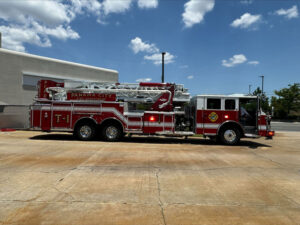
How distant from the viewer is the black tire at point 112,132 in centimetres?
958

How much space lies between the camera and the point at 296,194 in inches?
150

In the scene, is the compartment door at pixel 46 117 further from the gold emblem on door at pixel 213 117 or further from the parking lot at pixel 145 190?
the gold emblem on door at pixel 213 117

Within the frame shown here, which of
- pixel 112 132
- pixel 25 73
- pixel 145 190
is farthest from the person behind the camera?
→ pixel 25 73

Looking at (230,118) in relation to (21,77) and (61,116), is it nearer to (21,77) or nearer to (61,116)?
(61,116)

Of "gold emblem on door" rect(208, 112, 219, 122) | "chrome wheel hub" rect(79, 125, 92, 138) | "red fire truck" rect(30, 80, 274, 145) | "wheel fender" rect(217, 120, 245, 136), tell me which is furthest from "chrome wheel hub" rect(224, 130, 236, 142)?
"chrome wheel hub" rect(79, 125, 92, 138)

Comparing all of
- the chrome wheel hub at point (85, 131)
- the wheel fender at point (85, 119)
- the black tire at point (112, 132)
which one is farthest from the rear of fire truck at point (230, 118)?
the chrome wheel hub at point (85, 131)

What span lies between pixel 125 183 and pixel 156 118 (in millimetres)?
5656

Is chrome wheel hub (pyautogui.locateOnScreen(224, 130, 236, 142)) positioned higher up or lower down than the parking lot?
higher up

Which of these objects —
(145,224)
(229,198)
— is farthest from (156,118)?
(145,224)

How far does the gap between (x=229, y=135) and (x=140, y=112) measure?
4.58 m

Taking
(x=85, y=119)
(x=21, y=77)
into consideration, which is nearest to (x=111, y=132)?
(x=85, y=119)

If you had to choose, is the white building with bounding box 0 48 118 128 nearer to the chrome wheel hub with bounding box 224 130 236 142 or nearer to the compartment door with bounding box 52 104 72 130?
the compartment door with bounding box 52 104 72 130

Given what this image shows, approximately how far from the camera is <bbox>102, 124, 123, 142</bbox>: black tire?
9578 millimetres

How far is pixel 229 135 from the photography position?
9.30 m
